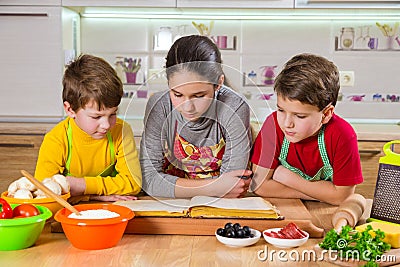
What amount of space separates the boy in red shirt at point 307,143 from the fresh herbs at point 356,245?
15.2 inches

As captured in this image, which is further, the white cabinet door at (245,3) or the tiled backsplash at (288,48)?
the tiled backsplash at (288,48)

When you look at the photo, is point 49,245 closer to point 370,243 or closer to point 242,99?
point 242,99

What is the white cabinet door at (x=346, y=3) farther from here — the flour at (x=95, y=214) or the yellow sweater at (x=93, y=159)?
the flour at (x=95, y=214)

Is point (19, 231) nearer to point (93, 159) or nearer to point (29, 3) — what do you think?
point (93, 159)

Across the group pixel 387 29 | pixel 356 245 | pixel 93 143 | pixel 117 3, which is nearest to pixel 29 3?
pixel 117 3

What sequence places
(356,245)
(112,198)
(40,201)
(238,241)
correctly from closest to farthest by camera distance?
(356,245) → (238,241) → (40,201) → (112,198)

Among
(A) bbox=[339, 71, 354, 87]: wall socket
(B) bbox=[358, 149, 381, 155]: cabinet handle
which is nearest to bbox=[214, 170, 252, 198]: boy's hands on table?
(B) bbox=[358, 149, 381, 155]: cabinet handle

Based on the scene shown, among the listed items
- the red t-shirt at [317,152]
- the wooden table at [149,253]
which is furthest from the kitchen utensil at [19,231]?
the red t-shirt at [317,152]

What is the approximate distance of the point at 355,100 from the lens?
11.5ft

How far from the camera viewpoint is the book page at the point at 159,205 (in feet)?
5.13

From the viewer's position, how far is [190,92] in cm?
151

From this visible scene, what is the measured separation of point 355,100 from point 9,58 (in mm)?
1919

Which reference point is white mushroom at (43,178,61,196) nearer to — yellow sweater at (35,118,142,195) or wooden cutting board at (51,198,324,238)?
wooden cutting board at (51,198,324,238)

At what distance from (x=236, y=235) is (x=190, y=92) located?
365 mm
